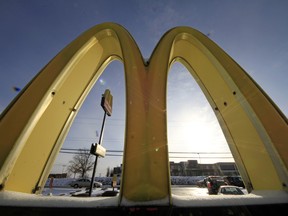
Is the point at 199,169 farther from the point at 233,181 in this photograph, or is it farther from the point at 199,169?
the point at 233,181

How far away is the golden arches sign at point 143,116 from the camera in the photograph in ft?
5.42

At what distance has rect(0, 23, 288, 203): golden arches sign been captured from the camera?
1652mm

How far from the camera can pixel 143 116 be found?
1.91 meters

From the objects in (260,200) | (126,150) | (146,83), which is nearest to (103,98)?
(146,83)

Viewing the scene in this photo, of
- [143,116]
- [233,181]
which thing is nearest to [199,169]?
[233,181]

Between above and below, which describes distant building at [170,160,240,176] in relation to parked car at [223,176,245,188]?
above

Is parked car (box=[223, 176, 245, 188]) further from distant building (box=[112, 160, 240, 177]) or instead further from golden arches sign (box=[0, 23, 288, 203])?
distant building (box=[112, 160, 240, 177])

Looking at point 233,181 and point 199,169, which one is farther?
A: point 199,169

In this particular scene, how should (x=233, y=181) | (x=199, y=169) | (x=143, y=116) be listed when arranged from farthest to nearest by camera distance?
(x=199, y=169)
(x=233, y=181)
(x=143, y=116)

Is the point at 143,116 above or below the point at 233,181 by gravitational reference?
below

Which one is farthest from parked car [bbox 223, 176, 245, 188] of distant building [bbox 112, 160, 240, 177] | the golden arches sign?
distant building [bbox 112, 160, 240, 177]

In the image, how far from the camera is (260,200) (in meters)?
1.39

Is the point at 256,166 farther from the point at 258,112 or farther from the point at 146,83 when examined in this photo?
the point at 146,83

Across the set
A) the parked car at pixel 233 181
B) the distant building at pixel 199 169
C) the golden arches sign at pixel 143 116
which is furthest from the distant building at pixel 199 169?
the golden arches sign at pixel 143 116
